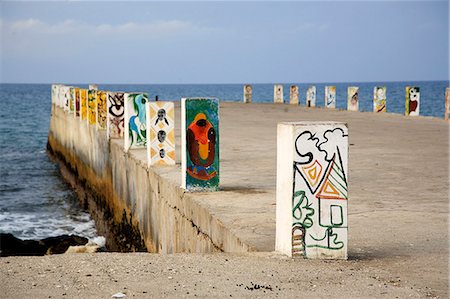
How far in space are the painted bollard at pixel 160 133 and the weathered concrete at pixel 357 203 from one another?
280 mm

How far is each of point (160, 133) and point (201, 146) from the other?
2473mm

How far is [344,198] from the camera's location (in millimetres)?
5500

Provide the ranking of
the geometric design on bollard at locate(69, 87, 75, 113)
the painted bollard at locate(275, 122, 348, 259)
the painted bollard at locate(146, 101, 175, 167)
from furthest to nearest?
the geometric design on bollard at locate(69, 87, 75, 113), the painted bollard at locate(146, 101, 175, 167), the painted bollard at locate(275, 122, 348, 259)

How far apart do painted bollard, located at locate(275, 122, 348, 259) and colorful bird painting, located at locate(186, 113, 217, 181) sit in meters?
2.77

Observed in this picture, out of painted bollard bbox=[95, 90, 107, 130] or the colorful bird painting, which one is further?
painted bollard bbox=[95, 90, 107, 130]

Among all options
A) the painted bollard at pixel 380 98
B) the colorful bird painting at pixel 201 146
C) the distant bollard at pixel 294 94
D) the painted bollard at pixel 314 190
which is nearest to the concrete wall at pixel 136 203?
the colorful bird painting at pixel 201 146

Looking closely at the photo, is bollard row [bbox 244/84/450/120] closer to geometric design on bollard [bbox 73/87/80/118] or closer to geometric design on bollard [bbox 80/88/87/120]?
geometric design on bollard [bbox 80/88/87/120]

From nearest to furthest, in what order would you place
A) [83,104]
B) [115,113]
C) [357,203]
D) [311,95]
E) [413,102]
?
1. [357,203]
2. [115,113]
3. [83,104]
4. [413,102]
5. [311,95]

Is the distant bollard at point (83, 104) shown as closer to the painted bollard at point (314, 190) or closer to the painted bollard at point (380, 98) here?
the painted bollard at point (380, 98)

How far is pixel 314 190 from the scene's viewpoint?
5414 millimetres

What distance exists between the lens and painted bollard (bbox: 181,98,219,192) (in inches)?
321

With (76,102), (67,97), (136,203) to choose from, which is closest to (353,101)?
(67,97)

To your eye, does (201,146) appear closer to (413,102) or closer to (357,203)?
(357,203)

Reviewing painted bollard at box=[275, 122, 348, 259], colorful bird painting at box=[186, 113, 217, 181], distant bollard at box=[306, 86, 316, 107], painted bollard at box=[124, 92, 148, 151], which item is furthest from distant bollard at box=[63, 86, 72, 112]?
painted bollard at box=[275, 122, 348, 259]
